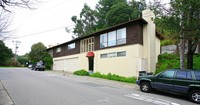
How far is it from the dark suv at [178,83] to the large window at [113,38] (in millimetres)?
11669

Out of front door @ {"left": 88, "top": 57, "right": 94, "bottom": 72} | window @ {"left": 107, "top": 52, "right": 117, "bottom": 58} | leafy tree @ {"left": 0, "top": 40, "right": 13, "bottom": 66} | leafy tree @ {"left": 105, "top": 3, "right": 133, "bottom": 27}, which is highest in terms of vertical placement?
leafy tree @ {"left": 105, "top": 3, "right": 133, "bottom": 27}

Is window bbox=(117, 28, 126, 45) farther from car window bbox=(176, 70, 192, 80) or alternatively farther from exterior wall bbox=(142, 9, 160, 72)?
car window bbox=(176, 70, 192, 80)

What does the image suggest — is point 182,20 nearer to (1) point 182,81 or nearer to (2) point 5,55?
(1) point 182,81

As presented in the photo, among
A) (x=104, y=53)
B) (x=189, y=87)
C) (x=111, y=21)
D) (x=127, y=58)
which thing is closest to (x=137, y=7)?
(x=111, y=21)

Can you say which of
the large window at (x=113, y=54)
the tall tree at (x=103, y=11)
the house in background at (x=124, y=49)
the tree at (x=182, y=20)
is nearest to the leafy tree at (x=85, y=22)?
the tall tree at (x=103, y=11)

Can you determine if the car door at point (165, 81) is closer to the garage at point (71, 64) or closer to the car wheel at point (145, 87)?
the car wheel at point (145, 87)

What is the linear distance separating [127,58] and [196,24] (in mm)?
11110

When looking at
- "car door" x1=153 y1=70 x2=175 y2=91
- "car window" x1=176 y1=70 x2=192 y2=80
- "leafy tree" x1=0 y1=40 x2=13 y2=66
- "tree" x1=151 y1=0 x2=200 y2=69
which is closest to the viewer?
"car window" x1=176 y1=70 x2=192 y2=80

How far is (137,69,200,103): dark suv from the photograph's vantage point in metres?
11.5

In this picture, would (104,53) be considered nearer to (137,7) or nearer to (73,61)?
(73,61)

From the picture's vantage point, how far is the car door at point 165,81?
12634 millimetres

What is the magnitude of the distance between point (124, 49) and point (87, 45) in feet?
31.5

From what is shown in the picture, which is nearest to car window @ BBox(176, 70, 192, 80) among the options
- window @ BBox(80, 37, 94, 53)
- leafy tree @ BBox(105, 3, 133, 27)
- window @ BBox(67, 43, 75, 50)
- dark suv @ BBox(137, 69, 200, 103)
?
dark suv @ BBox(137, 69, 200, 103)

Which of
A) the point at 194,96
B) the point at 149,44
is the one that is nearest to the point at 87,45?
the point at 149,44
